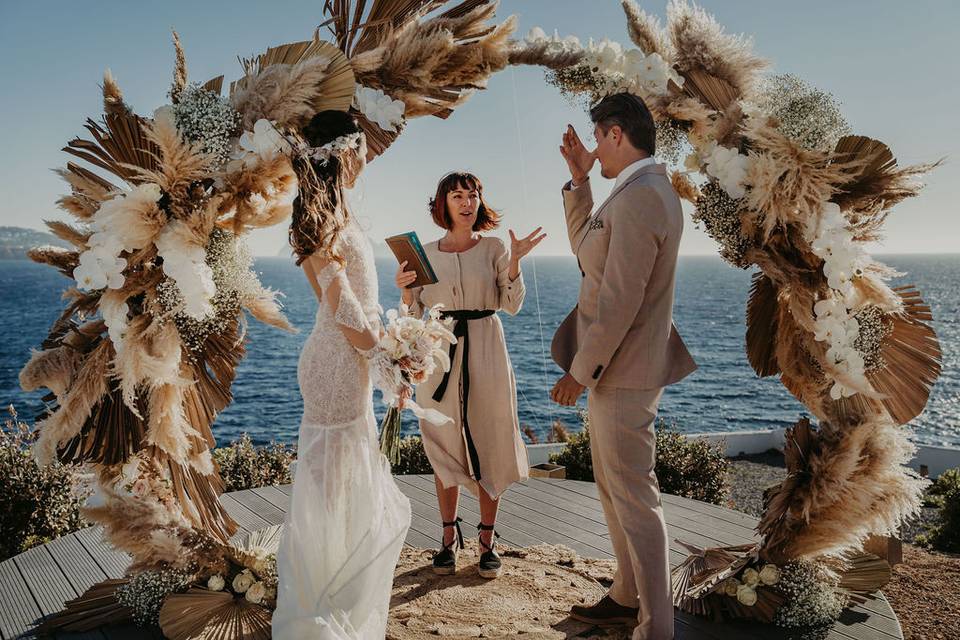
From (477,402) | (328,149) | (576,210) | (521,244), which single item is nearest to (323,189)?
(328,149)

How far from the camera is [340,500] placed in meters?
2.62

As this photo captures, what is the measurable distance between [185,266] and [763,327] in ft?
7.72

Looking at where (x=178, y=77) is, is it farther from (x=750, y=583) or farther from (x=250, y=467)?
(x=250, y=467)

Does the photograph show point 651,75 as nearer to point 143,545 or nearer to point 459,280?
point 459,280

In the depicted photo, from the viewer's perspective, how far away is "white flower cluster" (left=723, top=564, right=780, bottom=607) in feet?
9.85

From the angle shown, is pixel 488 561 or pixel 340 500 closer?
pixel 340 500

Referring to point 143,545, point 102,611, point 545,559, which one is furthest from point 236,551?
point 545,559

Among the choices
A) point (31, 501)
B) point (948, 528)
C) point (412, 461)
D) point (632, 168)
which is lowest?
point (948, 528)

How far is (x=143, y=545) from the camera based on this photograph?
2.86 meters

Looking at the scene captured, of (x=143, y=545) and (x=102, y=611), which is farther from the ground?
(x=143, y=545)

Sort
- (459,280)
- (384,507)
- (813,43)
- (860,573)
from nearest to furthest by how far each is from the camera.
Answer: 1. (384,507)
2. (860,573)
3. (459,280)
4. (813,43)

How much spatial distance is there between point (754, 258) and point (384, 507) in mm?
1786

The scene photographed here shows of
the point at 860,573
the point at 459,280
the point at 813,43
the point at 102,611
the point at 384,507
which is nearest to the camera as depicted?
the point at 384,507

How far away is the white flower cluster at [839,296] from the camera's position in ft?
9.01
